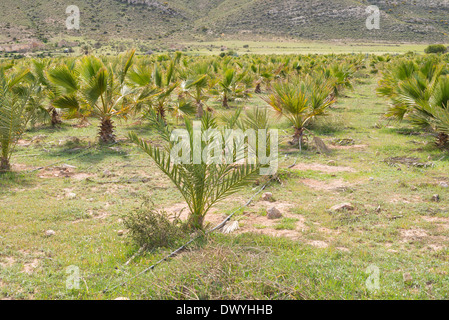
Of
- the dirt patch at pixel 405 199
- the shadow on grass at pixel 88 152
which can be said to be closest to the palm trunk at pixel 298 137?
the dirt patch at pixel 405 199

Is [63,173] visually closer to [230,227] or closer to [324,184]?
[230,227]

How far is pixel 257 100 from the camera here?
63.5 ft

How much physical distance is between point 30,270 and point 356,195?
492cm

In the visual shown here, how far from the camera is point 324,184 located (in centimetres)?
690

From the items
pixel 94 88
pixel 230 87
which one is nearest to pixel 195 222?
pixel 94 88

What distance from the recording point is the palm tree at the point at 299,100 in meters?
8.64

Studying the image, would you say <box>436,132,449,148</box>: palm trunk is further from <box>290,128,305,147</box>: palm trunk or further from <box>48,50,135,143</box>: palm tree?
<box>48,50,135,143</box>: palm tree

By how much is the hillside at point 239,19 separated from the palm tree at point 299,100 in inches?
1968

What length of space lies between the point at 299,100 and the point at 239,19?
2732 inches

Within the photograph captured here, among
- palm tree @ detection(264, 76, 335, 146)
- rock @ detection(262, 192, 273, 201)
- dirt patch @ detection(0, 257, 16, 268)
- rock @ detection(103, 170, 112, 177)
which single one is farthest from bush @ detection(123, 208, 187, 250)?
palm tree @ detection(264, 76, 335, 146)

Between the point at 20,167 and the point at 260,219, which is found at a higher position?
the point at 20,167

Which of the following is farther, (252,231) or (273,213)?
(273,213)

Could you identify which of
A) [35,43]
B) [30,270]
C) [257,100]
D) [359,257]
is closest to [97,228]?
[30,270]

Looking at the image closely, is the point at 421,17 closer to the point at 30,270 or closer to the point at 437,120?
the point at 437,120
